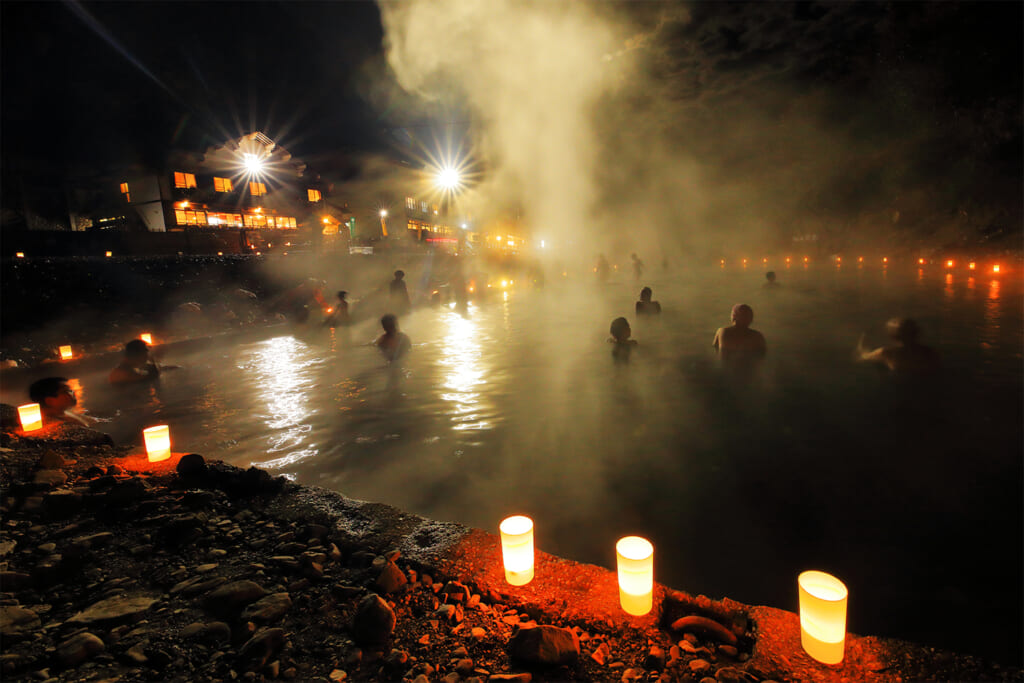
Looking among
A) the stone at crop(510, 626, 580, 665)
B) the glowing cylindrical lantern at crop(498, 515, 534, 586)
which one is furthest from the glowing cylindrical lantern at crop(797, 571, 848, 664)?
the glowing cylindrical lantern at crop(498, 515, 534, 586)

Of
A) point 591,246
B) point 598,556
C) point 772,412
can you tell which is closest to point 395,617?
point 598,556

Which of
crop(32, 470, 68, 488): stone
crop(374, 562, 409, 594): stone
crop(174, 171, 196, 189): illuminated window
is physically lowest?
crop(374, 562, 409, 594): stone

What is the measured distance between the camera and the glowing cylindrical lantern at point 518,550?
95.7 inches

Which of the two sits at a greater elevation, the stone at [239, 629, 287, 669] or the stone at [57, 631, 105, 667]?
the stone at [57, 631, 105, 667]

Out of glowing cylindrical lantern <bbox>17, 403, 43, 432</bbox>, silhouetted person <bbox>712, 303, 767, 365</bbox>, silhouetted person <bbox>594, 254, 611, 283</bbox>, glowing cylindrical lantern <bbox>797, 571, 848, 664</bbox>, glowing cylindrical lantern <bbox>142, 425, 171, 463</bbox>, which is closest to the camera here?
glowing cylindrical lantern <bbox>797, 571, 848, 664</bbox>

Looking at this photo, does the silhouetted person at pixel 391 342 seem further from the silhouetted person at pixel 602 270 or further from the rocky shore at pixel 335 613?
the silhouetted person at pixel 602 270

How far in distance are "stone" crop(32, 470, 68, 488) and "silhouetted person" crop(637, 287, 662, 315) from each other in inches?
475

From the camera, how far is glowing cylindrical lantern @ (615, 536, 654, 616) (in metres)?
2.20

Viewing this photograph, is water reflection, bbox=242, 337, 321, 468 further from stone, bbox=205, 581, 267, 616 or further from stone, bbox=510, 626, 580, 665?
A: stone, bbox=510, 626, 580, 665

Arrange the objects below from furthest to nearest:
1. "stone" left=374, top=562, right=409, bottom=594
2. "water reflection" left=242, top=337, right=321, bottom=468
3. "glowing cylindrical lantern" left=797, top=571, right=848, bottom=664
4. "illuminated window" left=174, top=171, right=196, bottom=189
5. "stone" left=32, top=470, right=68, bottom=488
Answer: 1. "illuminated window" left=174, top=171, right=196, bottom=189
2. "water reflection" left=242, top=337, right=321, bottom=468
3. "stone" left=32, top=470, right=68, bottom=488
4. "stone" left=374, top=562, right=409, bottom=594
5. "glowing cylindrical lantern" left=797, top=571, right=848, bottom=664

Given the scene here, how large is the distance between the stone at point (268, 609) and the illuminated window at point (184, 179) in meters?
28.3

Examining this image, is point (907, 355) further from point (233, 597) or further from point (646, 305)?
point (233, 597)

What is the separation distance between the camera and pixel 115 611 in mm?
2260

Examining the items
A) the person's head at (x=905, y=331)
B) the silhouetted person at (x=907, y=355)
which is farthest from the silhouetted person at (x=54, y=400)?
the person's head at (x=905, y=331)
